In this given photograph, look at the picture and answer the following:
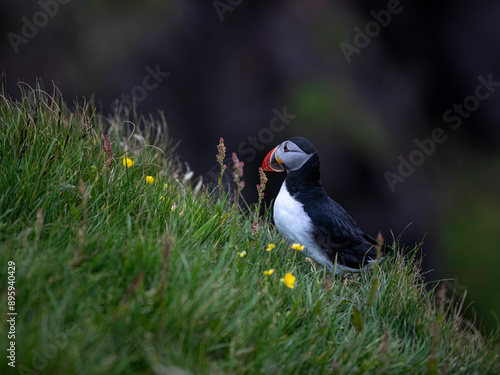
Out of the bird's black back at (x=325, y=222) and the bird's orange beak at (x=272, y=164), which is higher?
the bird's orange beak at (x=272, y=164)

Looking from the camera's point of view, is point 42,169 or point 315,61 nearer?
point 42,169

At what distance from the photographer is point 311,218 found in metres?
4.08

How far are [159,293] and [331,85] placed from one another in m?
8.26

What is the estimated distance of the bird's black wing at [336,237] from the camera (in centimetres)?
407

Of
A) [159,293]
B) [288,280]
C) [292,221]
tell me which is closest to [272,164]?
[292,221]

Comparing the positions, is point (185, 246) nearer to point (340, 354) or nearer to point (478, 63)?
point (340, 354)

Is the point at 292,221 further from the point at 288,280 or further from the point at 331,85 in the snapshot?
the point at 331,85

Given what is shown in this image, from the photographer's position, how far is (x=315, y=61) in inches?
393

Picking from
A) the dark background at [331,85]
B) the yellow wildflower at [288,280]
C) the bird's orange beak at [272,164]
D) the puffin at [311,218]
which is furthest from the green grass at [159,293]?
the dark background at [331,85]

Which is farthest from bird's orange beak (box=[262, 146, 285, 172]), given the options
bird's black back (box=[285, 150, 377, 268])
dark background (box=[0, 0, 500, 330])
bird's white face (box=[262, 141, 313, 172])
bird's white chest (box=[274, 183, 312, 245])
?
dark background (box=[0, 0, 500, 330])

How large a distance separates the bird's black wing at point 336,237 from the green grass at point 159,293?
8.7 inches

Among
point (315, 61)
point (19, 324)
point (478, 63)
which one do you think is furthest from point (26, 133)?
point (478, 63)

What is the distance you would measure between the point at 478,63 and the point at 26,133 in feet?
32.1

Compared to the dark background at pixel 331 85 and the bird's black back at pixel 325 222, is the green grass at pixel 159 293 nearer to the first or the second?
the bird's black back at pixel 325 222
